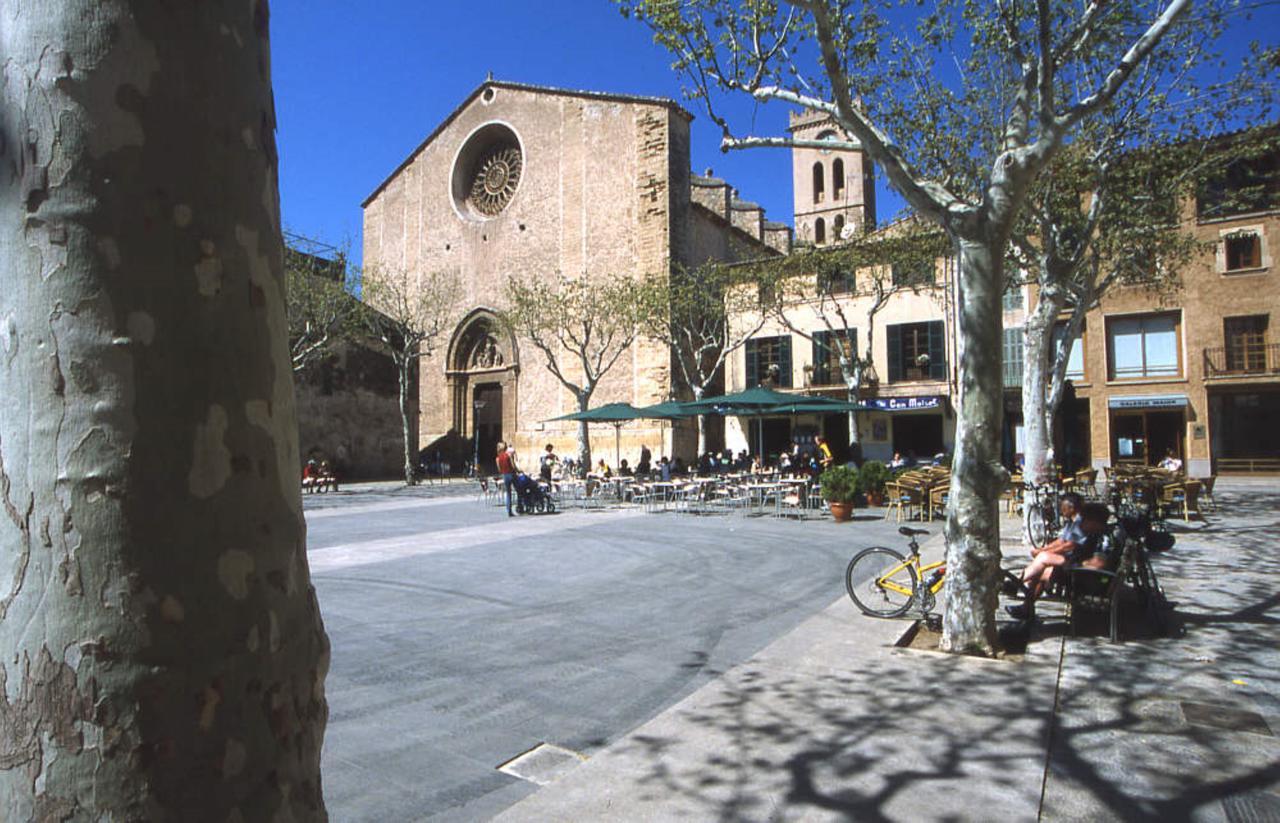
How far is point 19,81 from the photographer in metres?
1.08

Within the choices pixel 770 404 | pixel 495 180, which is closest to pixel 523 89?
pixel 495 180

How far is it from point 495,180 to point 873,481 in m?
24.8

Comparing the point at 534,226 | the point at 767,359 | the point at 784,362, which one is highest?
the point at 534,226

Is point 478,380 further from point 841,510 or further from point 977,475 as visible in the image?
point 977,475

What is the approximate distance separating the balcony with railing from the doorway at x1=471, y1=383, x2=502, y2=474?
2537cm

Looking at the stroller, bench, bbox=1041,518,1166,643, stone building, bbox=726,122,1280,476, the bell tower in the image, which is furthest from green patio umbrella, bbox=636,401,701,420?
the bell tower

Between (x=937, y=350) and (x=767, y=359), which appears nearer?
(x=937, y=350)

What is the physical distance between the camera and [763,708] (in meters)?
4.01

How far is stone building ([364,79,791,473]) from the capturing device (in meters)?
28.8

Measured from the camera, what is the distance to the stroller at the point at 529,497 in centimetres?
1500

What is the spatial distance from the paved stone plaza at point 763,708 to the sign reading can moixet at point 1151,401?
64.6ft

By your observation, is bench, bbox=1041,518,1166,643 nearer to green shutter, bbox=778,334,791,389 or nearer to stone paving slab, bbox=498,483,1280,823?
stone paving slab, bbox=498,483,1280,823

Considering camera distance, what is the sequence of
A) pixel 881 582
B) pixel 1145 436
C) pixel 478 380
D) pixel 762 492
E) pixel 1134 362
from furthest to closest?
pixel 478 380
pixel 1145 436
pixel 1134 362
pixel 762 492
pixel 881 582

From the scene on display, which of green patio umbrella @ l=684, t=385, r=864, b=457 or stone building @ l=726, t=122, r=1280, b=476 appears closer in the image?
green patio umbrella @ l=684, t=385, r=864, b=457
